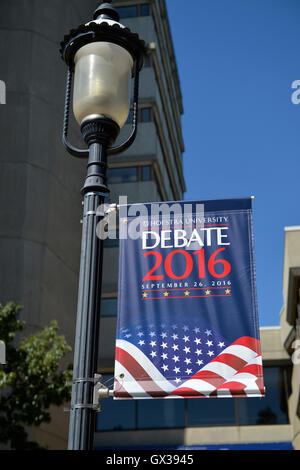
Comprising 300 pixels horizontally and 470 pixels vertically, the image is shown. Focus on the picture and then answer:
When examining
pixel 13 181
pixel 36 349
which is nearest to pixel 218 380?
pixel 36 349

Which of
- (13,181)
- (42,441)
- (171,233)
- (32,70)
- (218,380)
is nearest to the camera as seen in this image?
(218,380)

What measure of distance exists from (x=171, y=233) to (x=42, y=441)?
57.8 ft

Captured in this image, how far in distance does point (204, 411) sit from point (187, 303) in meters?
20.5

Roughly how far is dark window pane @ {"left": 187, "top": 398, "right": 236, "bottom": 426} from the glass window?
11250 millimetres

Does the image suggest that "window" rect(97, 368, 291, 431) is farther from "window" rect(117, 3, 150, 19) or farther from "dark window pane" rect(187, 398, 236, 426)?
"window" rect(117, 3, 150, 19)

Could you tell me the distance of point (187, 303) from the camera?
17.3ft

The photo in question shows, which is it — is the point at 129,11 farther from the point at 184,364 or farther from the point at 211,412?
the point at 184,364

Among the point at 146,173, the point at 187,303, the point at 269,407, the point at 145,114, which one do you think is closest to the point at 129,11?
the point at 145,114

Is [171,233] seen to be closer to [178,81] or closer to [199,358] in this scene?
[199,358]

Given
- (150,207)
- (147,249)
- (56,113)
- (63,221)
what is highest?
(56,113)

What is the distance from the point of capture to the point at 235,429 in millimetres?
23781

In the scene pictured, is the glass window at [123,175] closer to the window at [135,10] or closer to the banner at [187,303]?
the window at [135,10]

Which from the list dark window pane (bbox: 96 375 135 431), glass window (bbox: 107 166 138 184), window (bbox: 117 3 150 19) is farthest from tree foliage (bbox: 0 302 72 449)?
window (bbox: 117 3 150 19)

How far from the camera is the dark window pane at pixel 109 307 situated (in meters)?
25.7
